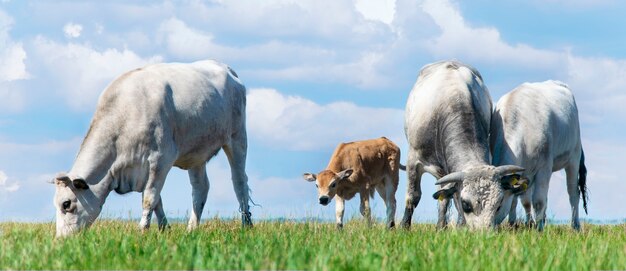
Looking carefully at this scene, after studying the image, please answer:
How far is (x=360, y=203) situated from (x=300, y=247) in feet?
35.8

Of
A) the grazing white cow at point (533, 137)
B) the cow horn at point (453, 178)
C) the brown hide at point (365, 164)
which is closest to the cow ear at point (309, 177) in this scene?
the brown hide at point (365, 164)

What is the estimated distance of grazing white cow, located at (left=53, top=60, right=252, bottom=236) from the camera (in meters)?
12.0

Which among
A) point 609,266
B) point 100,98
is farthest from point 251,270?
point 100,98

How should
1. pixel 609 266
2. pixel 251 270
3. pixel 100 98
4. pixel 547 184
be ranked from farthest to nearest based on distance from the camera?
pixel 547 184 < pixel 100 98 < pixel 609 266 < pixel 251 270

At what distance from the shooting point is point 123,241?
826 cm

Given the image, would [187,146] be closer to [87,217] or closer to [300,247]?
[87,217]

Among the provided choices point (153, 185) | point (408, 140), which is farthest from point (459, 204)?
point (153, 185)

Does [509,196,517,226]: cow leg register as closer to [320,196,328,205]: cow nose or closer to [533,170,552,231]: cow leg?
[533,170,552,231]: cow leg

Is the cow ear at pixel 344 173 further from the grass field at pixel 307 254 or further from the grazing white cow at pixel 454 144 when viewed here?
the grass field at pixel 307 254

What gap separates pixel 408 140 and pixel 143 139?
4396 mm

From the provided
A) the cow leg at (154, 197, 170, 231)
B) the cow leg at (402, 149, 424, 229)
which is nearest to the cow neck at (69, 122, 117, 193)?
the cow leg at (154, 197, 170, 231)

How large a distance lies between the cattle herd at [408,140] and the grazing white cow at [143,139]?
2 cm

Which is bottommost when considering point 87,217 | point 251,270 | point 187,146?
point 251,270

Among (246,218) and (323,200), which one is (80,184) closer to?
(246,218)
